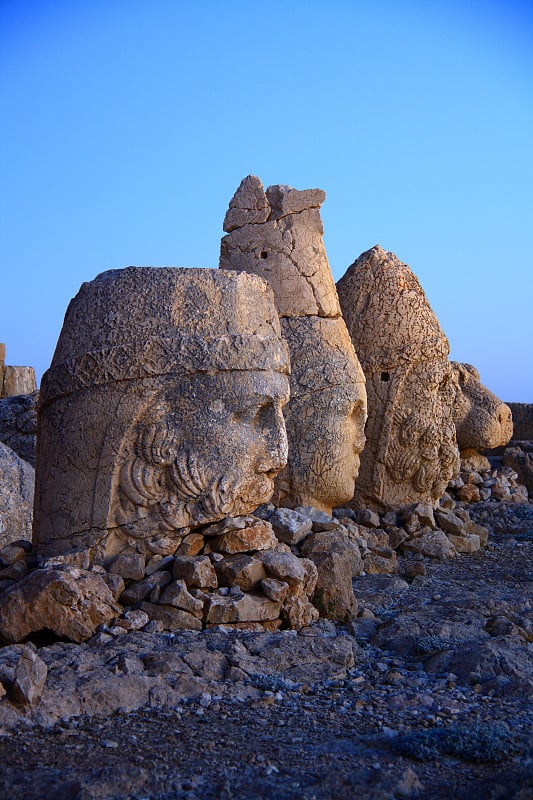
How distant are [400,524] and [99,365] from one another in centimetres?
423

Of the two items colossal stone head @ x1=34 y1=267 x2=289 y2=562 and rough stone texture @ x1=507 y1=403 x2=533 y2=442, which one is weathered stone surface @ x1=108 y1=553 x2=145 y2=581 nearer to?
colossal stone head @ x1=34 y1=267 x2=289 y2=562

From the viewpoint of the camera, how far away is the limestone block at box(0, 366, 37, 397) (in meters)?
13.7

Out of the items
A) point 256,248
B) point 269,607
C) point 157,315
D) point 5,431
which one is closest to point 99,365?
point 157,315

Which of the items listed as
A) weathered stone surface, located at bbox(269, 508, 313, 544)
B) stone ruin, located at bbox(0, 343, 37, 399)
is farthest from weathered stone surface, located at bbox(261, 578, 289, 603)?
stone ruin, located at bbox(0, 343, 37, 399)

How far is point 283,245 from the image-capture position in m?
7.35

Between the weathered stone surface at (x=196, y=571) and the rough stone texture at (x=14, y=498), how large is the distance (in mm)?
2202

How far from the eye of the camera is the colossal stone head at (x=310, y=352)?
7117 mm

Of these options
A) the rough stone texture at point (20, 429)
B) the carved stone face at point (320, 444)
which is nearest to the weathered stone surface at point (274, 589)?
the carved stone face at point (320, 444)

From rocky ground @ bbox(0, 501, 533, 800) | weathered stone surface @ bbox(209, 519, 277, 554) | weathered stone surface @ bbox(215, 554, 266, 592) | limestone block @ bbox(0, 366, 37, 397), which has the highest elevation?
limestone block @ bbox(0, 366, 37, 397)

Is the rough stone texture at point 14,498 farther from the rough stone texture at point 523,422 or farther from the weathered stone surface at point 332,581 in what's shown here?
the rough stone texture at point 523,422

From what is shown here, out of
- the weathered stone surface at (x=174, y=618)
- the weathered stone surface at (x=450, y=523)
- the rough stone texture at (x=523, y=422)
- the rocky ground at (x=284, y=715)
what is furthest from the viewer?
the rough stone texture at (x=523, y=422)

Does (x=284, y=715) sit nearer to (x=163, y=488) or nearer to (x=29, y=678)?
(x=29, y=678)

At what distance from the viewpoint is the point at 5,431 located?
9516 mm

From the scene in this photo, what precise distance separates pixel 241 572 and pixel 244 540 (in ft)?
0.77
